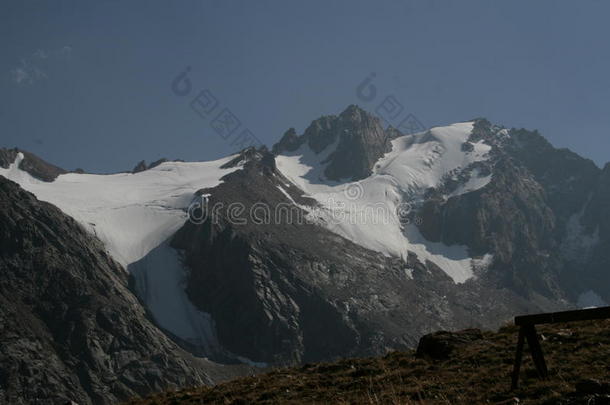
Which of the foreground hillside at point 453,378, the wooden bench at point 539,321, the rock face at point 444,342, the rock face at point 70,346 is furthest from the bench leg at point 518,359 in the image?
the rock face at point 70,346

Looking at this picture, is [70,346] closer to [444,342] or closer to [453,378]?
[444,342]

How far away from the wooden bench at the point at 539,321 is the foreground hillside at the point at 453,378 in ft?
1.36

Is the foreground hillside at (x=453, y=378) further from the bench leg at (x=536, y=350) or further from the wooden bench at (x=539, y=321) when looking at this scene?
the wooden bench at (x=539, y=321)

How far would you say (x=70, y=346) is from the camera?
583 ft

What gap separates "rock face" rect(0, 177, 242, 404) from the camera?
158500 mm

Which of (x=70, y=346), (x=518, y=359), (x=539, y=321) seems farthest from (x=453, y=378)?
(x=70, y=346)

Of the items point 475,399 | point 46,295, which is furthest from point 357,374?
point 46,295

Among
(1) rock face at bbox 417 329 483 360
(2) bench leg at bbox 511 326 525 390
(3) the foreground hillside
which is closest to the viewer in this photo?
(2) bench leg at bbox 511 326 525 390

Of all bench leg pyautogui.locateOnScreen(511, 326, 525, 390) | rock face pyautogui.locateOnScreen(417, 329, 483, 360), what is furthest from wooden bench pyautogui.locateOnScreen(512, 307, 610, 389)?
rock face pyautogui.locateOnScreen(417, 329, 483, 360)

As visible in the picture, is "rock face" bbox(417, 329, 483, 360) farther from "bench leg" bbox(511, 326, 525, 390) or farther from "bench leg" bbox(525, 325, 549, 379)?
"bench leg" bbox(511, 326, 525, 390)

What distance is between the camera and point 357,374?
779 inches

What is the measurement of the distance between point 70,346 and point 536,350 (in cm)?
18074

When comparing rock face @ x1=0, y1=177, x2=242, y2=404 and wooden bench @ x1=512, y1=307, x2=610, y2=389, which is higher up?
rock face @ x1=0, y1=177, x2=242, y2=404

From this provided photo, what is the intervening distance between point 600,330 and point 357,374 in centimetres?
712
